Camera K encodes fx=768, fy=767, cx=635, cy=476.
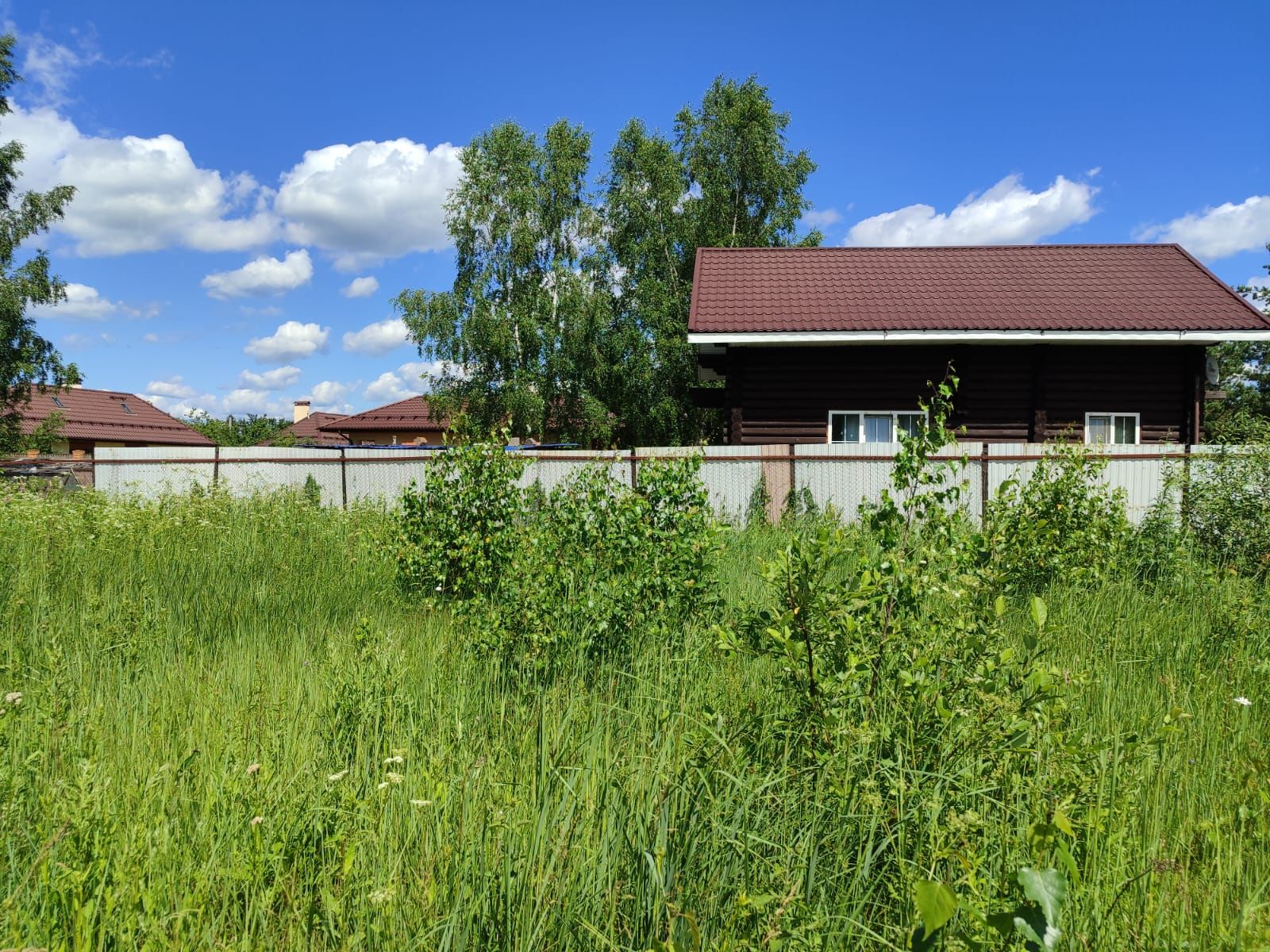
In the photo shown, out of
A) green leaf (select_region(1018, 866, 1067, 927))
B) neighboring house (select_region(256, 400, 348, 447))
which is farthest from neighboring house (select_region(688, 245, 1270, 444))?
neighboring house (select_region(256, 400, 348, 447))

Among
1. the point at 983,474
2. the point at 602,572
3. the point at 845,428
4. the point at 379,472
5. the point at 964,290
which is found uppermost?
the point at 964,290

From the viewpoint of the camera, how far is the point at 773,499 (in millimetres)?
12102

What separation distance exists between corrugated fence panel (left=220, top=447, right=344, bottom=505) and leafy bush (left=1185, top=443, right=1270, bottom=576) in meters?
13.2

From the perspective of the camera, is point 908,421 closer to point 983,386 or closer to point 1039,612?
point 983,386

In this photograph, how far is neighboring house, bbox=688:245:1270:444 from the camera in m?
13.1

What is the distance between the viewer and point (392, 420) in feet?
131

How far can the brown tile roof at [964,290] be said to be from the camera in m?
13.3

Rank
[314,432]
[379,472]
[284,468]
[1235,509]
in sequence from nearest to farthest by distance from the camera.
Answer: [1235,509]
[379,472]
[284,468]
[314,432]

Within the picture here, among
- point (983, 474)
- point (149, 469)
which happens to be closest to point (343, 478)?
point (149, 469)

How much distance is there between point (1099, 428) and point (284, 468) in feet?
50.8

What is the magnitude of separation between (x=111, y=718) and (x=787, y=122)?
26.2 meters

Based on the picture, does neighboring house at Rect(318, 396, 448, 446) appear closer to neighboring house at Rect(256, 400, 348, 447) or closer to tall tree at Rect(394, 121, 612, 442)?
neighboring house at Rect(256, 400, 348, 447)

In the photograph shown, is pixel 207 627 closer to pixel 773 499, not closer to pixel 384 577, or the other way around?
pixel 384 577

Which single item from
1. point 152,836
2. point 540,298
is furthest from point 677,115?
point 152,836
